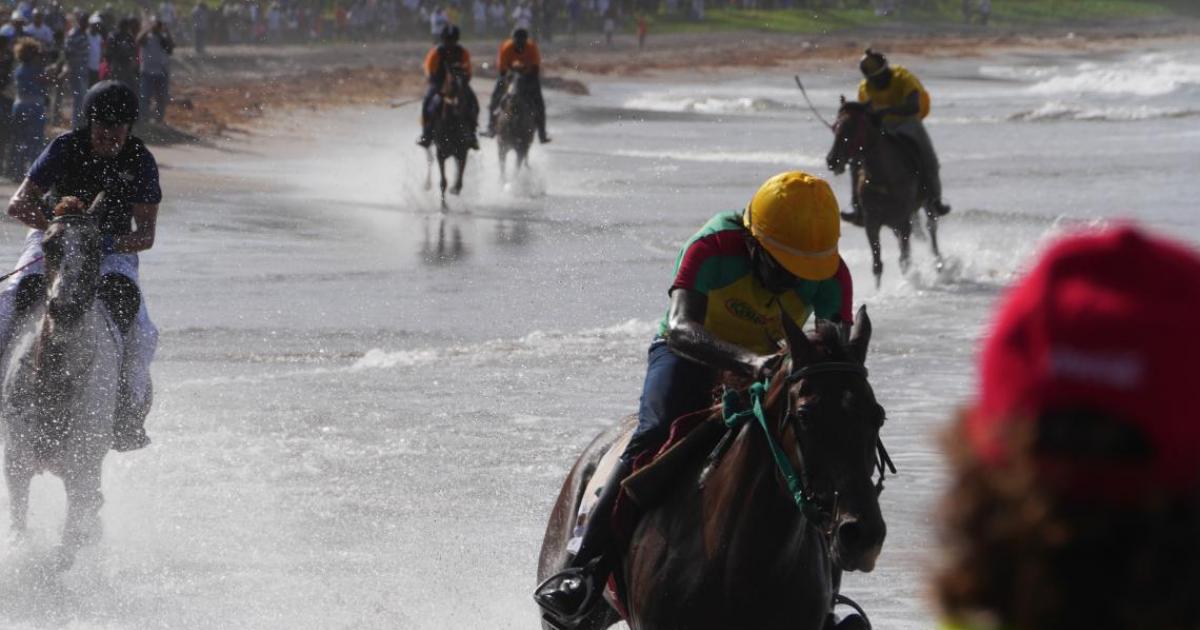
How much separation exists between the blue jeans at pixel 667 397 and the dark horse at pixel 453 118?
2095 centimetres

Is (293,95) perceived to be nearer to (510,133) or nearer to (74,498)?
(510,133)

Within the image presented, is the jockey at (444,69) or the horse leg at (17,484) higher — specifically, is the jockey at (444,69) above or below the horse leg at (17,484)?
below

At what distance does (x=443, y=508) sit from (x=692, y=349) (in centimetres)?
537

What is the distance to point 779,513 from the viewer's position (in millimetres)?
5383

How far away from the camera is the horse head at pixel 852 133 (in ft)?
64.0

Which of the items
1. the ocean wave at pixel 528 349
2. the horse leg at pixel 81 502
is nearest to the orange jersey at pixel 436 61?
the ocean wave at pixel 528 349

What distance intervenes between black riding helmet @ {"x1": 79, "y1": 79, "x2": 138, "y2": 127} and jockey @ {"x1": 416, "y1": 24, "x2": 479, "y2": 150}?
57.1ft

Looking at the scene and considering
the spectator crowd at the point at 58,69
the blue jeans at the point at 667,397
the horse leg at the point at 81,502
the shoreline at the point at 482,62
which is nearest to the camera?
the blue jeans at the point at 667,397

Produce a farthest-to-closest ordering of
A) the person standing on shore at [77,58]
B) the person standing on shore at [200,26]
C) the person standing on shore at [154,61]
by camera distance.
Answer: the person standing on shore at [200,26], the person standing on shore at [154,61], the person standing on shore at [77,58]

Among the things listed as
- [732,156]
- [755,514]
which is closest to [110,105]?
[755,514]

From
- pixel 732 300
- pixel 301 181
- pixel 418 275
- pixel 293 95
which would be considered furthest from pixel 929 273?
pixel 293 95

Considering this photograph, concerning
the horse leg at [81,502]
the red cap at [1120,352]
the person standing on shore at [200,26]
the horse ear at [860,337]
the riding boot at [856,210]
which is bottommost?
the person standing on shore at [200,26]

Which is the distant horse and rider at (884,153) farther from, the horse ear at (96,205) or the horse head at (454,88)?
the horse ear at (96,205)

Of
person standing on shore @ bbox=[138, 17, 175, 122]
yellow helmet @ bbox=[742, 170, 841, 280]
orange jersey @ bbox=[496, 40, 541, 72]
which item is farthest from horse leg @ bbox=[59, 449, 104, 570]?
person standing on shore @ bbox=[138, 17, 175, 122]
